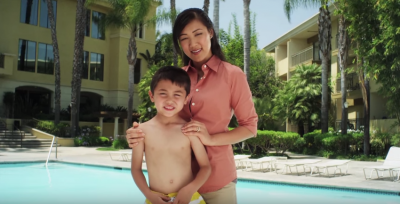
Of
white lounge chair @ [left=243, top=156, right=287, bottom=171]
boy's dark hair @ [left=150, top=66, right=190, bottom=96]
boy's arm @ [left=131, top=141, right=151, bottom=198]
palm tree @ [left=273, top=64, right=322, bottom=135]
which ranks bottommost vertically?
white lounge chair @ [left=243, top=156, right=287, bottom=171]

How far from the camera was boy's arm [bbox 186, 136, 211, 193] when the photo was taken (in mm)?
2101

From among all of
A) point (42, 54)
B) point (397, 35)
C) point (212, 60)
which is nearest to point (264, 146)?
point (397, 35)

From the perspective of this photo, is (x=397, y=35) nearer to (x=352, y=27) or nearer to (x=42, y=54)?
(x=352, y=27)

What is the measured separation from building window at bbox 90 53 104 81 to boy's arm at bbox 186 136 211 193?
3159cm

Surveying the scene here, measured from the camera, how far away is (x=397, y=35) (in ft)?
41.8

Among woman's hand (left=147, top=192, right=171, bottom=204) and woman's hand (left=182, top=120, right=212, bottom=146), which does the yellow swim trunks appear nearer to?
woman's hand (left=147, top=192, right=171, bottom=204)

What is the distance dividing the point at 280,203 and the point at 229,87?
7.04 m

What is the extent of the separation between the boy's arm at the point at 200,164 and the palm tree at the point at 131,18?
22.9m

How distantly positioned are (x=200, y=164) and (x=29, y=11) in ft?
98.8

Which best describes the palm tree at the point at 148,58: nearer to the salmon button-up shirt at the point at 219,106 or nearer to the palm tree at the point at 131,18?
the palm tree at the point at 131,18

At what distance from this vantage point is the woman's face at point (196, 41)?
2.32m

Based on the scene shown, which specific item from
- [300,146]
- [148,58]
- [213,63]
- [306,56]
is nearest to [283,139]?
[300,146]

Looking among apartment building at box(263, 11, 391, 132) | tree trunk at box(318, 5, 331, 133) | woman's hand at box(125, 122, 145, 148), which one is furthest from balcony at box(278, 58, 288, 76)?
woman's hand at box(125, 122, 145, 148)

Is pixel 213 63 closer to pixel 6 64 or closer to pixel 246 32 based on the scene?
pixel 246 32
